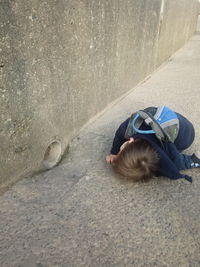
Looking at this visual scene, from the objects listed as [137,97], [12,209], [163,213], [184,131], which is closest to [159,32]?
[137,97]

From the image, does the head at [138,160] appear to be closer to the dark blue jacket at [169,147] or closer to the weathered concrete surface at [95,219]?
the dark blue jacket at [169,147]

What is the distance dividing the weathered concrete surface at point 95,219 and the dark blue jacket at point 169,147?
0.18m

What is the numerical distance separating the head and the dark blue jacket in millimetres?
46

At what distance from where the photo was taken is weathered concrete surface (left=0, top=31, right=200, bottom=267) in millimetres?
1593

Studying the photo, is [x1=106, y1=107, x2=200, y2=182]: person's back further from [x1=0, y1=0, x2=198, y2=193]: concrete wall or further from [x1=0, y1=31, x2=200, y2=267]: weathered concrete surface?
[x1=0, y1=0, x2=198, y2=193]: concrete wall

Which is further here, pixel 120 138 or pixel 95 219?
pixel 120 138

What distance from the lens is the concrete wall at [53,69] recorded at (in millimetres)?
1803

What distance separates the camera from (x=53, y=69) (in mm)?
2168

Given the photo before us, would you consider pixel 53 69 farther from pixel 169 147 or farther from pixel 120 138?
pixel 169 147

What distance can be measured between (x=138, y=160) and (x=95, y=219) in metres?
0.51

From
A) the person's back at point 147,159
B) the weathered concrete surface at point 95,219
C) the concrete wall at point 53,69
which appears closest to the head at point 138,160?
the person's back at point 147,159

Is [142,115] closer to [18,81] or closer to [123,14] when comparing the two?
[18,81]

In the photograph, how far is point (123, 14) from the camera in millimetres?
3209

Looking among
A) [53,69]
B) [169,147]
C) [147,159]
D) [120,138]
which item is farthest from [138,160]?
[53,69]
